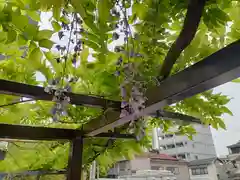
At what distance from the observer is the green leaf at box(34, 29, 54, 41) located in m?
0.67

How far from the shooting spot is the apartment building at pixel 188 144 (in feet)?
5.08

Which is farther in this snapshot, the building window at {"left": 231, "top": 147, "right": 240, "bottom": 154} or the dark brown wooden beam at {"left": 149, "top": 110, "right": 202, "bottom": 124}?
the building window at {"left": 231, "top": 147, "right": 240, "bottom": 154}

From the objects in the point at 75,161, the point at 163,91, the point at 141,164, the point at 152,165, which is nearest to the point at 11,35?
the point at 163,91

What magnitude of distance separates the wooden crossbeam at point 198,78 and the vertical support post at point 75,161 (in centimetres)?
45

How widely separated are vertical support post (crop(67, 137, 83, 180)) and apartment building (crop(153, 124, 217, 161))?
0.75 meters

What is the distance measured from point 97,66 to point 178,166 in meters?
1.37

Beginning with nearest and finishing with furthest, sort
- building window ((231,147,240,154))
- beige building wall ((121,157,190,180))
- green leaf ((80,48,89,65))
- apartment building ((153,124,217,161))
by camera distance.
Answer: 1. green leaf ((80,48,89,65))
2. building window ((231,147,240,154))
3. apartment building ((153,124,217,161))
4. beige building wall ((121,157,190,180))

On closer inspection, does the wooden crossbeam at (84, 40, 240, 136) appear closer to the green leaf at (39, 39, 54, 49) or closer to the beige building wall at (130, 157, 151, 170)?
the green leaf at (39, 39, 54, 49)

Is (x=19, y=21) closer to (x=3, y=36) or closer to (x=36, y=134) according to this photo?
(x=3, y=36)

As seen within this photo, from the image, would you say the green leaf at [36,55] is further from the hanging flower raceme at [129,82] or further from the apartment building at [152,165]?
the apartment building at [152,165]

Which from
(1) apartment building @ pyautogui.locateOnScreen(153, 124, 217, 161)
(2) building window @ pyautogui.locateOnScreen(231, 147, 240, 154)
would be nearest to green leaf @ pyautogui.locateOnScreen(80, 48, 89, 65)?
(1) apartment building @ pyautogui.locateOnScreen(153, 124, 217, 161)

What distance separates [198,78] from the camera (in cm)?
54

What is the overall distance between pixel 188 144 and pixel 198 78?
153 centimetres

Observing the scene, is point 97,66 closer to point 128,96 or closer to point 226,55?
point 128,96
